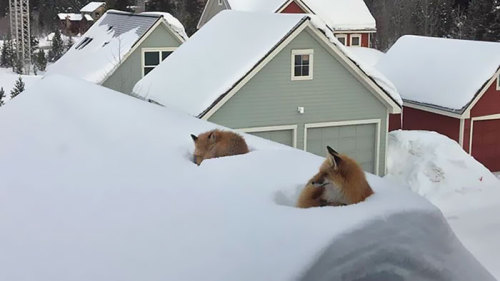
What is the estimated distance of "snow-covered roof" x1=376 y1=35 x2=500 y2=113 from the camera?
1625 centimetres

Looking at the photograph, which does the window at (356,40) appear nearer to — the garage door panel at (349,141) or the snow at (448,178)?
the snow at (448,178)

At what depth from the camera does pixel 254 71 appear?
41.5 ft

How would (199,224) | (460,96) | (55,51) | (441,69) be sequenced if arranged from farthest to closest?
(55,51), (441,69), (460,96), (199,224)

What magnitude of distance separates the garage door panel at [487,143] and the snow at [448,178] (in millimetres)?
1510

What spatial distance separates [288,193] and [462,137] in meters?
14.5

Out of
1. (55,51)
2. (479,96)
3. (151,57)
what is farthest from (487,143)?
(55,51)

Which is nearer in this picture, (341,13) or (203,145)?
(203,145)

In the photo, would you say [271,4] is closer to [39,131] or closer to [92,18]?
[92,18]

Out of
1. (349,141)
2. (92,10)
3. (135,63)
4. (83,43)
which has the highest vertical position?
Result: (92,10)

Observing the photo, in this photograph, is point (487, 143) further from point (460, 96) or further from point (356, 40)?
point (356, 40)

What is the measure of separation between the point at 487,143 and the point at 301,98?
6032 mm

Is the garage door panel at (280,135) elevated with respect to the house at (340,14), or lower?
lower

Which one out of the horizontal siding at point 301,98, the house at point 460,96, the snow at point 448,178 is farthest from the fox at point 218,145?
the house at point 460,96

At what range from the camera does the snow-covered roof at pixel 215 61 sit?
1240cm
